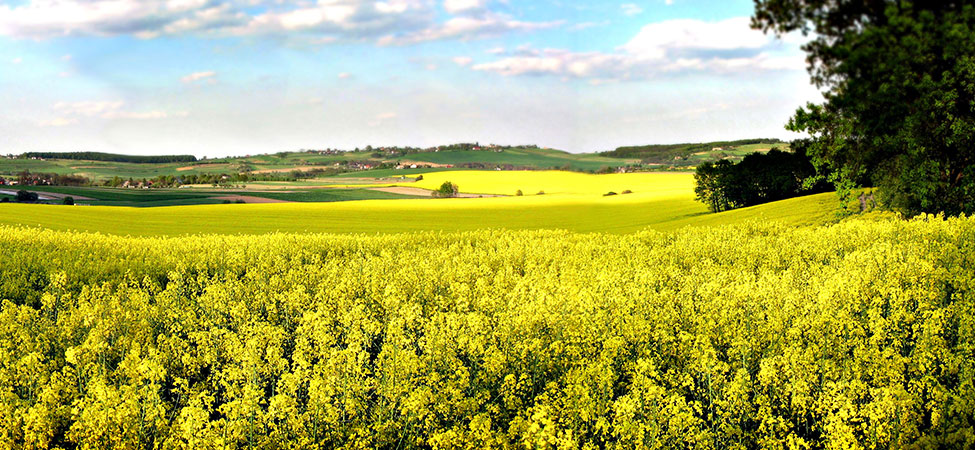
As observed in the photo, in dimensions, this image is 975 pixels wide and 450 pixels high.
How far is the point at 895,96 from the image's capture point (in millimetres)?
35625

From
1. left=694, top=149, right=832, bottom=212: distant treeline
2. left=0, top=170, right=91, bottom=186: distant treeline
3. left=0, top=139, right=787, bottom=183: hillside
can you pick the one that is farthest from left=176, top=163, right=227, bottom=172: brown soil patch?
left=694, top=149, right=832, bottom=212: distant treeline

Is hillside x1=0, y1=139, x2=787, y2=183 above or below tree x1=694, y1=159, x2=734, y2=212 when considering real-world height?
above

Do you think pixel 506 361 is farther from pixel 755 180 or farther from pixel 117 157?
pixel 117 157

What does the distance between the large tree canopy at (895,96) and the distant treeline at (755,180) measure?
2719 cm

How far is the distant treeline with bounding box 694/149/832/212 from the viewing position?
67188 millimetres

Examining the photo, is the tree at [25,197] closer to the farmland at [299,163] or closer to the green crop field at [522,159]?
the farmland at [299,163]

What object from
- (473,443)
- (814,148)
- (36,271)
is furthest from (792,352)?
(814,148)

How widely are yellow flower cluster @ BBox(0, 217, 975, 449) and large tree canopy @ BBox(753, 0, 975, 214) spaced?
39.8 feet

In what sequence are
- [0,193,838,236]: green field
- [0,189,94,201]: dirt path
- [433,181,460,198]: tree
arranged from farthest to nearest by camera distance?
[433,181,460,198]: tree → [0,189,94,201]: dirt path → [0,193,838,236]: green field

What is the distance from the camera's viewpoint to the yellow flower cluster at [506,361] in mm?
10422

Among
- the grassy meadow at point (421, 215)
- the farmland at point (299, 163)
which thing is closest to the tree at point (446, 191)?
the grassy meadow at point (421, 215)

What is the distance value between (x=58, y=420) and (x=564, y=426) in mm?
8632

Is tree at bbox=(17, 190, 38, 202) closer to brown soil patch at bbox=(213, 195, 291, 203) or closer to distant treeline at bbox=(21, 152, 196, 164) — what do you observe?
brown soil patch at bbox=(213, 195, 291, 203)

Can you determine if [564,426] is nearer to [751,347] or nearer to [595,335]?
[595,335]
